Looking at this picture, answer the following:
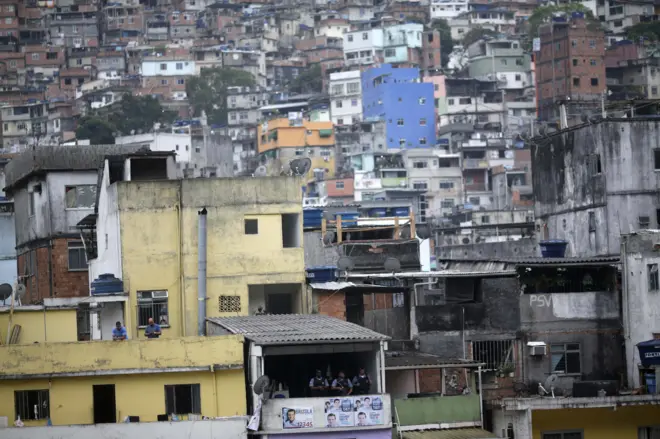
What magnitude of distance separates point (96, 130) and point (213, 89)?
28578 mm

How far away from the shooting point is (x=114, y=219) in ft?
125

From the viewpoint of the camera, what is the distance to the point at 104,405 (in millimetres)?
32344

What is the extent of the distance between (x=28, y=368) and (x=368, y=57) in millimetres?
137943

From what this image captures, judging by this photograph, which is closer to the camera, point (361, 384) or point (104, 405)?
point (104, 405)

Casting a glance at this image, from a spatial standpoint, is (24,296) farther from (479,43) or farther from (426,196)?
(479,43)

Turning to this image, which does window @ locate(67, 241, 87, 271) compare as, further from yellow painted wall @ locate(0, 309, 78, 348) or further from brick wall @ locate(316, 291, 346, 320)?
brick wall @ locate(316, 291, 346, 320)

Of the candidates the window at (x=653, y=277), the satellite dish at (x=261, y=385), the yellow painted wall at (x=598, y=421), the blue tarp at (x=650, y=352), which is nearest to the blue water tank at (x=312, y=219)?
the window at (x=653, y=277)

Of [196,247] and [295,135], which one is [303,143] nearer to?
[295,135]

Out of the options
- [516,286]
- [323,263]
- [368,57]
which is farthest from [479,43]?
[516,286]

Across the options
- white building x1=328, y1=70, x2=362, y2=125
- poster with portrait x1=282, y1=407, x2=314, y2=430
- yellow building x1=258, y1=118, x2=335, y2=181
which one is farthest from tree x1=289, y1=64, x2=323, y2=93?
poster with portrait x1=282, y1=407, x2=314, y2=430

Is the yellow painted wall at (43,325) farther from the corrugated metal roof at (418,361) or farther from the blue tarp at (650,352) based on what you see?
the blue tarp at (650,352)

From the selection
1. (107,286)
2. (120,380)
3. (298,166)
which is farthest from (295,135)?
(120,380)

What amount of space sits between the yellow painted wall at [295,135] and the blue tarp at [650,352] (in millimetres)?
97577

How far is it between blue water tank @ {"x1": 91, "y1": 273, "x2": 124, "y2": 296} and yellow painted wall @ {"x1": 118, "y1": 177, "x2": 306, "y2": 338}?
363 mm
